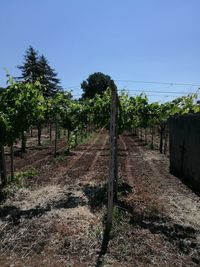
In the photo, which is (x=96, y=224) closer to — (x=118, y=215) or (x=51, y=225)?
(x=118, y=215)

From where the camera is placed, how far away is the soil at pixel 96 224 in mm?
6148

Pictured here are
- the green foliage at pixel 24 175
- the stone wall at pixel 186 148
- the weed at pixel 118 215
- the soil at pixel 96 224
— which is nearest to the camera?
the soil at pixel 96 224

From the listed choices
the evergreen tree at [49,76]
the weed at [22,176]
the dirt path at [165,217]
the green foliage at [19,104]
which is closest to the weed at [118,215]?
the dirt path at [165,217]

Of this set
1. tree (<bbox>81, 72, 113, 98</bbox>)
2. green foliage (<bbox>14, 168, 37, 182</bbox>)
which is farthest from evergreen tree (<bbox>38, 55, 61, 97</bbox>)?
green foliage (<bbox>14, 168, 37, 182</bbox>)

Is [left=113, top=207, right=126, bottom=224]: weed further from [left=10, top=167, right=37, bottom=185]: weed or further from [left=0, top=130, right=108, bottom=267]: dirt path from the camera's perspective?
[left=10, top=167, right=37, bottom=185]: weed

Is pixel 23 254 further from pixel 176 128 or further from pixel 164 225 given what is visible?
pixel 176 128

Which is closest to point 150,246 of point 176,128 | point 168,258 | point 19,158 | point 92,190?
point 168,258

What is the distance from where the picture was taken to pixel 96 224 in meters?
7.46

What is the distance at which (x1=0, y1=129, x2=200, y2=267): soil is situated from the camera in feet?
20.2

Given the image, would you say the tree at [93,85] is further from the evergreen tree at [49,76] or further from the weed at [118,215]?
the weed at [118,215]

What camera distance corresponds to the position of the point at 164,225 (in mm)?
7523

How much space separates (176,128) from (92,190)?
433 centimetres

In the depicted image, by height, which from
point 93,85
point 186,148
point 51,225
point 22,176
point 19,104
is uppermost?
point 93,85

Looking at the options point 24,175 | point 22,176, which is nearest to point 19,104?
point 22,176
